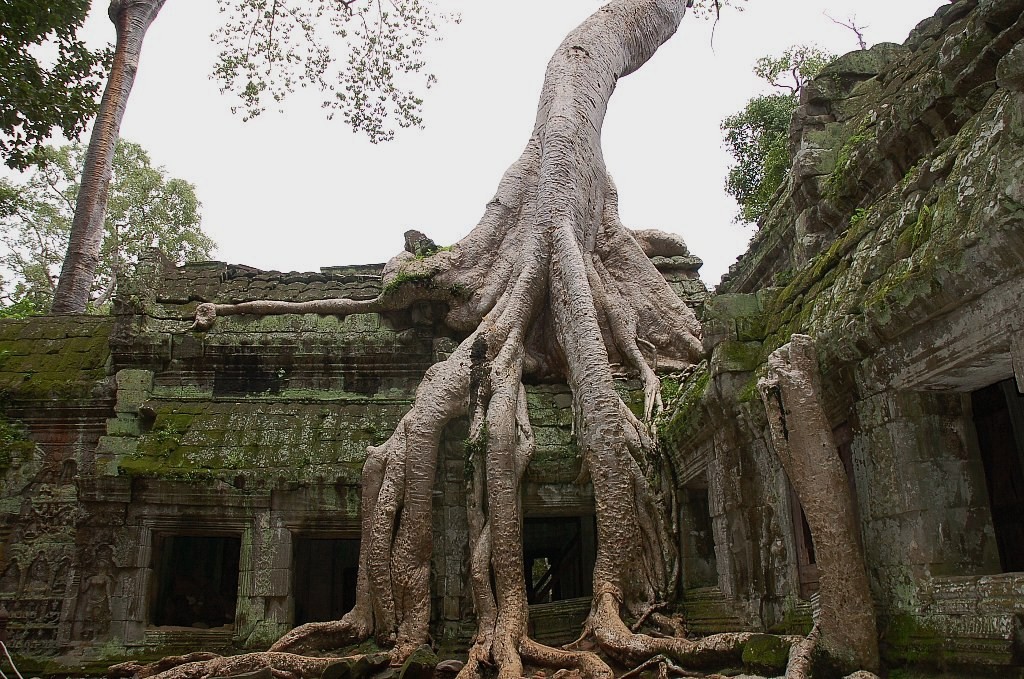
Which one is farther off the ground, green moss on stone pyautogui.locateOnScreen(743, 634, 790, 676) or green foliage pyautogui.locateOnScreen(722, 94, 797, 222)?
green foliage pyautogui.locateOnScreen(722, 94, 797, 222)

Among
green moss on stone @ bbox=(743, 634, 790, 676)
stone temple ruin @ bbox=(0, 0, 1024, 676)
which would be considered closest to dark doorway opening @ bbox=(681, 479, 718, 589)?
stone temple ruin @ bbox=(0, 0, 1024, 676)

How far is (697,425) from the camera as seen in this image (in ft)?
17.8

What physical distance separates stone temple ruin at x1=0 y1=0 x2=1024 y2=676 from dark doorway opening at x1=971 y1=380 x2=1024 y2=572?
0.04ft

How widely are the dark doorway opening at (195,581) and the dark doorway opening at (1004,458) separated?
6.01 metres

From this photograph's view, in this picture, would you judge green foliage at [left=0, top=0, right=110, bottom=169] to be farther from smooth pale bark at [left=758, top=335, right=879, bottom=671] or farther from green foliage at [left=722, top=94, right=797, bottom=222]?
green foliage at [left=722, top=94, right=797, bottom=222]

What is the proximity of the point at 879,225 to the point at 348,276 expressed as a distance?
20.7 ft

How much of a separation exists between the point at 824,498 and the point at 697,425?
1868 millimetres

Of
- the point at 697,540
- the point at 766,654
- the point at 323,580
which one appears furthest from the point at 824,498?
the point at 323,580

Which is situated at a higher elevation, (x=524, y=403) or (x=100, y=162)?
(x=100, y=162)

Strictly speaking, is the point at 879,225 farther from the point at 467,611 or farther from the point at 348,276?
the point at 348,276

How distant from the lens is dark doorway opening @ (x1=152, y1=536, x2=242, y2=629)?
7.48 m

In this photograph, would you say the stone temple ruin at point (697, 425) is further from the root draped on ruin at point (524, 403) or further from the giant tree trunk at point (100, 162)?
the giant tree trunk at point (100, 162)

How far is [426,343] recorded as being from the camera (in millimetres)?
8203

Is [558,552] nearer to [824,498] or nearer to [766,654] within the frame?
[766,654]
